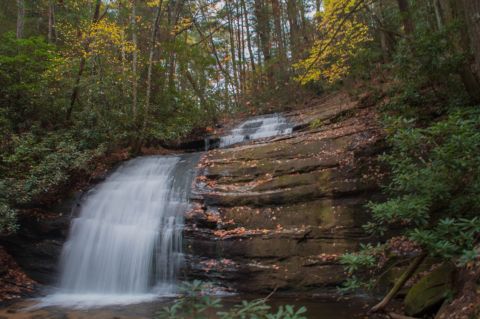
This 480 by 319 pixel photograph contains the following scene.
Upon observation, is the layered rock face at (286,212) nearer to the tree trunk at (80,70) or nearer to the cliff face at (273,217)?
the cliff face at (273,217)

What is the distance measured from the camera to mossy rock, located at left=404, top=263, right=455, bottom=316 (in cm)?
477

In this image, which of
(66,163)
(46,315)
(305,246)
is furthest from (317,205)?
(66,163)

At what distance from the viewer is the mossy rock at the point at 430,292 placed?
4.77 m

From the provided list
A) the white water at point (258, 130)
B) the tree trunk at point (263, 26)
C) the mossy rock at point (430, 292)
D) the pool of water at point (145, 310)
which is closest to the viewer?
the mossy rock at point (430, 292)

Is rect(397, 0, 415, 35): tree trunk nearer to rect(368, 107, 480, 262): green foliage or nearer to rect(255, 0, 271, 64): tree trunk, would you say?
rect(368, 107, 480, 262): green foliage

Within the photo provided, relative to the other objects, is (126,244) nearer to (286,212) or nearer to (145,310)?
(145,310)

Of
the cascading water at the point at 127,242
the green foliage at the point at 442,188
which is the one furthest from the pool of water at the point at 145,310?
the green foliage at the point at 442,188

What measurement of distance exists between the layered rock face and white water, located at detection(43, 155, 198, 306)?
0.51 m

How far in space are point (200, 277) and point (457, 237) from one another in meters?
4.85

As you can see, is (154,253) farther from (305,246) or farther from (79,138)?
(79,138)

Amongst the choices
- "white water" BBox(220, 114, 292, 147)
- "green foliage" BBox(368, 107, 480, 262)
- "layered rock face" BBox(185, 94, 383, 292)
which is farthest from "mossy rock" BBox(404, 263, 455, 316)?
"white water" BBox(220, 114, 292, 147)

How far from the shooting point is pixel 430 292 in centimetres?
494

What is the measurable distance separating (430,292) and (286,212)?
11.3ft

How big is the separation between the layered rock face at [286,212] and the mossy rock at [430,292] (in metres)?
1.74
